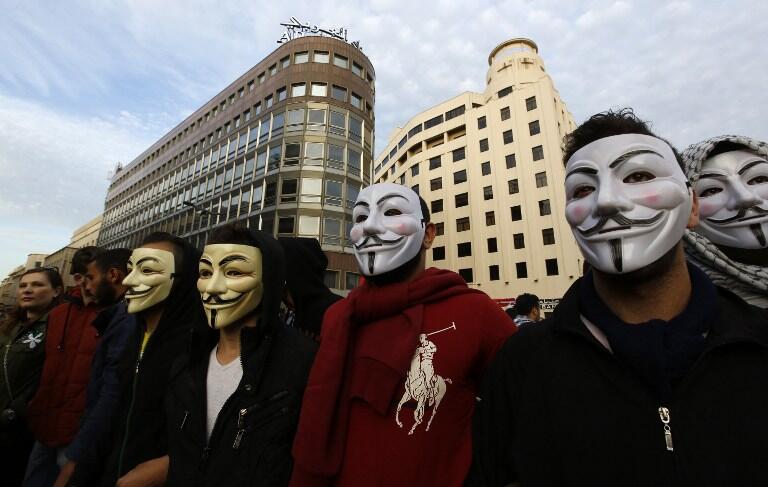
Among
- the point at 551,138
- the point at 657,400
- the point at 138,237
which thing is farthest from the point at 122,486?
the point at 138,237

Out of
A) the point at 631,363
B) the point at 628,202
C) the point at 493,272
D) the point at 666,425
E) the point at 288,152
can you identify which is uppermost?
the point at 288,152

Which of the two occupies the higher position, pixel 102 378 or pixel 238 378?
pixel 238 378

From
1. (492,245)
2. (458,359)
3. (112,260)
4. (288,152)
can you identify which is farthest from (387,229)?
(492,245)

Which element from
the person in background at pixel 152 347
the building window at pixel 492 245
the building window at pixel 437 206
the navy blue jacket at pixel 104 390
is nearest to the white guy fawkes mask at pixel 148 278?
the person in background at pixel 152 347

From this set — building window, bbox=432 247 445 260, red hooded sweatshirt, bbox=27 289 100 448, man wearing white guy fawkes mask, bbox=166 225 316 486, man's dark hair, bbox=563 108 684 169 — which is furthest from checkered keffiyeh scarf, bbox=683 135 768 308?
building window, bbox=432 247 445 260

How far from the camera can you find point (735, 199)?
1.89m

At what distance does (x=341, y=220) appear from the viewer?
22266 mm

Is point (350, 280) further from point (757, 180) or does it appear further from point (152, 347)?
point (757, 180)

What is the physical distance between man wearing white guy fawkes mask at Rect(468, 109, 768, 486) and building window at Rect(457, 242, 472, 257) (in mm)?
30212

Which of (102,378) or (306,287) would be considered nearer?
(102,378)

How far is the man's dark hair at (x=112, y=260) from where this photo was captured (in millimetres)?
3746

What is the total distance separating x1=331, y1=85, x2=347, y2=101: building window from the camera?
2540 cm

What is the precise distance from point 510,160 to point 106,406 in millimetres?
31889

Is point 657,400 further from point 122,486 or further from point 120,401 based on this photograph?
Result: point 120,401
